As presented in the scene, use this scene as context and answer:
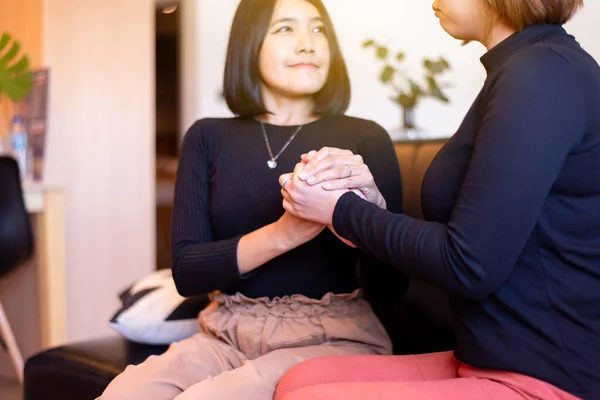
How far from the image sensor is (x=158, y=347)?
5.28 ft

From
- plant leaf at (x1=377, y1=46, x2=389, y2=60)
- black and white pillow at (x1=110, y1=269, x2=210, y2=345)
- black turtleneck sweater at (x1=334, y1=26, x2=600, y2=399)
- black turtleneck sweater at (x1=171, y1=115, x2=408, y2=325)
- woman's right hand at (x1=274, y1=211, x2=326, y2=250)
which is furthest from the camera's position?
plant leaf at (x1=377, y1=46, x2=389, y2=60)

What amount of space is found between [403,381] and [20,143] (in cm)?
230

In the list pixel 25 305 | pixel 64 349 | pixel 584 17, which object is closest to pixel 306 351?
pixel 64 349

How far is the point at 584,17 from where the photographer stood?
5.29ft

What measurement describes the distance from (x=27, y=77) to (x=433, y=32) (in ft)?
5.16

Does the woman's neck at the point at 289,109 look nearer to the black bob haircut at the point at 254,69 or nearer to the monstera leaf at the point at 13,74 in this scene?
the black bob haircut at the point at 254,69

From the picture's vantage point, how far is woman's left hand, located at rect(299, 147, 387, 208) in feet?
3.13

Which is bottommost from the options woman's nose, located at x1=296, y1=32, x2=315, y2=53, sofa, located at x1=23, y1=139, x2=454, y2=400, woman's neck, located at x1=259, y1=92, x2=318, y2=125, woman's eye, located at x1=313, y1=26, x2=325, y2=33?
sofa, located at x1=23, y1=139, x2=454, y2=400

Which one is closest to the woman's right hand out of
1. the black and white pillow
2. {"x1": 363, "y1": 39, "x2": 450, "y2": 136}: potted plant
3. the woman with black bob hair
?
the woman with black bob hair

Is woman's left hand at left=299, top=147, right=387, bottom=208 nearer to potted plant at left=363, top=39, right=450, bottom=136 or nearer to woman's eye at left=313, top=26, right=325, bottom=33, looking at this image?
woman's eye at left=313, top=26, right=325, bottom=33

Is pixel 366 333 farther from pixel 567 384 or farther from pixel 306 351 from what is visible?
pixel 567 384

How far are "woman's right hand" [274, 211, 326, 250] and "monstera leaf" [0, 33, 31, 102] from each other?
1.95 meters

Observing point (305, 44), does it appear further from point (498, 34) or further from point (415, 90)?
point (415, 90)

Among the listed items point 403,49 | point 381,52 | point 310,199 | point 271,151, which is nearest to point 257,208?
point 271,151
